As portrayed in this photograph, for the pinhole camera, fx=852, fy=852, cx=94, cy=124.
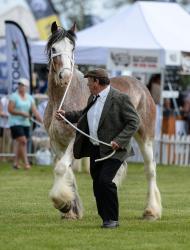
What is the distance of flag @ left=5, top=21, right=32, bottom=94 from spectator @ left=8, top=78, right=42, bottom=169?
187 centimetres

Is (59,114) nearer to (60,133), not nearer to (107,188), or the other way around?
(60,133)

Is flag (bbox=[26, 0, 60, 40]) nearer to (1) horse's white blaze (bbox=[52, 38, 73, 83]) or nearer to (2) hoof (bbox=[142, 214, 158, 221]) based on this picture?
(1) horse's white blaze (bbox=[52, 38, 73, 83])

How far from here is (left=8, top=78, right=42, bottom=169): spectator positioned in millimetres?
20625

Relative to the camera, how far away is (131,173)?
2053 centimetres

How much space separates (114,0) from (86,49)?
174 feet

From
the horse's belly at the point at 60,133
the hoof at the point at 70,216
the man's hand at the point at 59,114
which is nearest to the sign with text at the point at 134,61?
the horse's belly at the point at 60,133

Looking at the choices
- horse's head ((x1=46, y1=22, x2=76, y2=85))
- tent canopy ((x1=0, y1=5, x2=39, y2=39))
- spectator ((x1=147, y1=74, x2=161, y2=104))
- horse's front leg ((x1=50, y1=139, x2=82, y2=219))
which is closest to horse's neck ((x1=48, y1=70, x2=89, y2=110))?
horse's head ((x1=46, y1=22, x2=76, y2=85))

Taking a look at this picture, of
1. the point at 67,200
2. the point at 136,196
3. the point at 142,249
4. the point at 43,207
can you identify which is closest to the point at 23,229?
the point at 67,200

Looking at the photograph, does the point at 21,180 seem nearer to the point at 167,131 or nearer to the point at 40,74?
the point at 167,131

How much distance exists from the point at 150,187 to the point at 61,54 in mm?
2333

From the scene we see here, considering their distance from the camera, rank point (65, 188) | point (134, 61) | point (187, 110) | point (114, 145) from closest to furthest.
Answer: point (114, 145)
point (65, 188)
point (134, 61)
point (187, 110)

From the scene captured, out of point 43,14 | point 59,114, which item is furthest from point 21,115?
point 43,14

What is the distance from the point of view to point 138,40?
23.6 meters

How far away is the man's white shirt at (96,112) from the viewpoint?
10.4m
